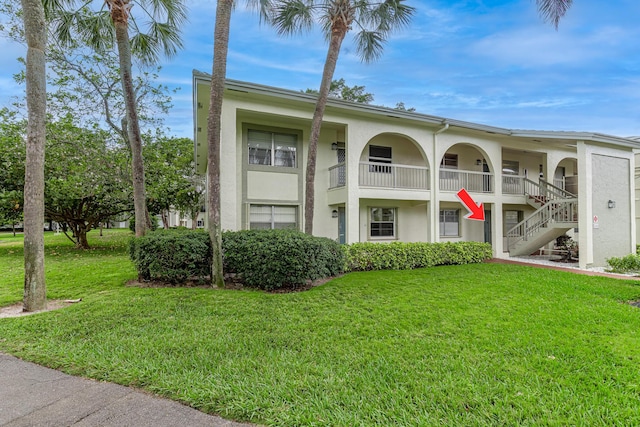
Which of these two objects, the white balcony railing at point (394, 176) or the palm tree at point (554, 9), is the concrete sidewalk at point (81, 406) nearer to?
the white balcony railing at point (394, 176)

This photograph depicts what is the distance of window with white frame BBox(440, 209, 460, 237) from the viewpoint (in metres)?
15.6

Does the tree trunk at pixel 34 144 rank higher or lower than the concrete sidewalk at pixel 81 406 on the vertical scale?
higher

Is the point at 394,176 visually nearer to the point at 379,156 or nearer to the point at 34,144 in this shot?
the point at 379,156

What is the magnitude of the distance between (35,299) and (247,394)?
5.66 m

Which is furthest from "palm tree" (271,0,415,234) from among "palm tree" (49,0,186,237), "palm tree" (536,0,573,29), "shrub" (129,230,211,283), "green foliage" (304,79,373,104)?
"green foliage" (304,79,373,104)

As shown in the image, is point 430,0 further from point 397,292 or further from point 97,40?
point 97,40

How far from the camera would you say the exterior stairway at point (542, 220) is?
43.2 feet

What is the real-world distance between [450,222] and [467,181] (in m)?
2.39

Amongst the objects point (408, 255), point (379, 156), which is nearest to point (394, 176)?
point (379, 156)

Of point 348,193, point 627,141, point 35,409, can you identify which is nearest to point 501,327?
point 35,409

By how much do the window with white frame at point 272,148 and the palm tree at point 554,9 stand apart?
9337 mm

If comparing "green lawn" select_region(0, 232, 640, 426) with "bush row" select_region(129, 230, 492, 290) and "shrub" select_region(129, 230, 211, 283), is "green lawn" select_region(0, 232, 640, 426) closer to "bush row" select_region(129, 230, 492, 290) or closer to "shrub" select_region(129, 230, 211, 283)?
"bush row" select_region(129, 230, 492, 290)

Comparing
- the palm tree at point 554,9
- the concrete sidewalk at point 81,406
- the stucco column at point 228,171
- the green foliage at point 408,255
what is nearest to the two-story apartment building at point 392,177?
the stucco column at point 228,171

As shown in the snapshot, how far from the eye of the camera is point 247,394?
2.91 m
